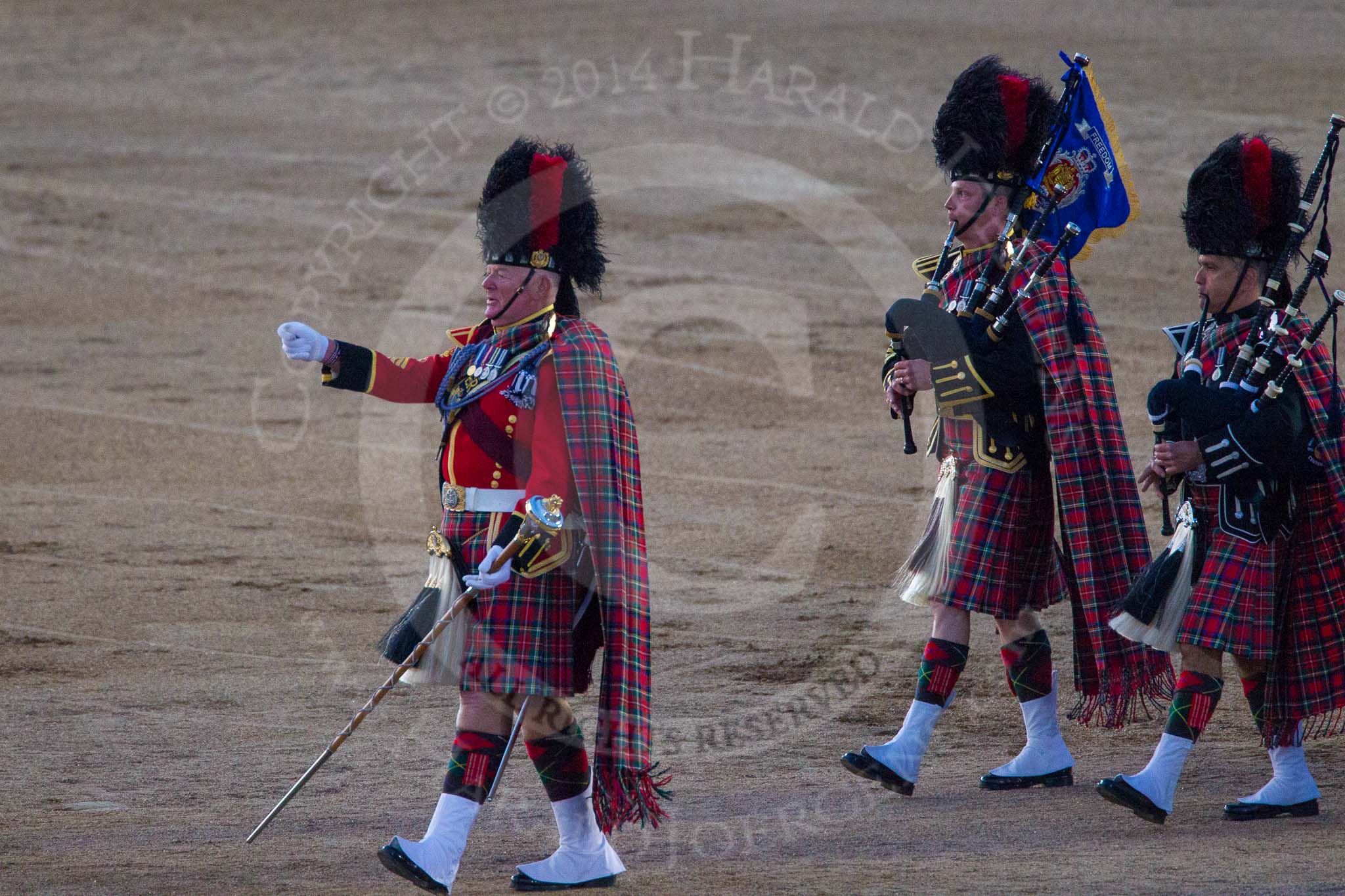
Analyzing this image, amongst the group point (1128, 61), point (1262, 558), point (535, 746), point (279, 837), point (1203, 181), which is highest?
point (1128, 61)

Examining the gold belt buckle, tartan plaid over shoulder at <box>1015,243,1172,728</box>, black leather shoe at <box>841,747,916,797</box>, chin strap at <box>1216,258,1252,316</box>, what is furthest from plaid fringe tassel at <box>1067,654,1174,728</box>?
the gold belt buckle

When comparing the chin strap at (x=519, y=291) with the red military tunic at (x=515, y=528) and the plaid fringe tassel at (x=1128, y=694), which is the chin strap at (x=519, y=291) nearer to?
the red military tunic at (x=515, y=528)

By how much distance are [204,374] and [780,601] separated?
209 inches

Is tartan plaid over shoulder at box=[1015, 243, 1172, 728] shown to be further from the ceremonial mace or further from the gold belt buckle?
the gold belt buckle

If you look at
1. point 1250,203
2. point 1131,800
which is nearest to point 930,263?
point 1250,203

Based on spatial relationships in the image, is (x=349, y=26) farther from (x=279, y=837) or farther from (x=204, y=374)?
(x=279, y=837)

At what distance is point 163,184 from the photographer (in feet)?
53.2

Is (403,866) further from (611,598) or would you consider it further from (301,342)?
(301,342)

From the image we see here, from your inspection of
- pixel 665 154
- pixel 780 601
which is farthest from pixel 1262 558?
pixel 665 154

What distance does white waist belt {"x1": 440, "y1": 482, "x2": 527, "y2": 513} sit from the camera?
15.7ft

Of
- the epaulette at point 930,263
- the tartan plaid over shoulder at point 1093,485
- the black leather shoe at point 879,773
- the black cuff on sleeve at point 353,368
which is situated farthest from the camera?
the epaulette at point 930,263

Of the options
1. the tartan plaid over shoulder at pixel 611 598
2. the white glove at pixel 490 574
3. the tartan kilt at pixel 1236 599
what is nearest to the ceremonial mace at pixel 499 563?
the white glove at pixel 490 574

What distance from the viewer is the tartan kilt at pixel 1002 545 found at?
217 inches

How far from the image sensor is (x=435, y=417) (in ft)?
36.2
